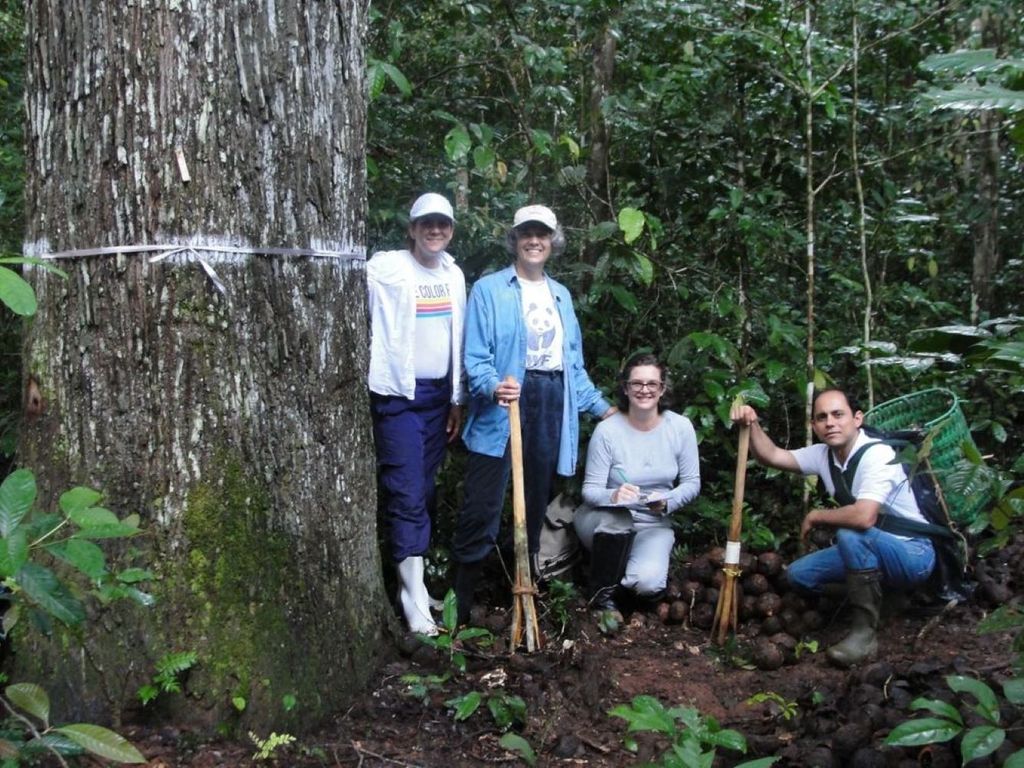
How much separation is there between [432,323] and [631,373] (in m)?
1.20

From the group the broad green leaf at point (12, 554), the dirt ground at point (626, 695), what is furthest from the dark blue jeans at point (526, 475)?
the broad green leaf at point (12, 554)

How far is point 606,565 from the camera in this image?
501 cm

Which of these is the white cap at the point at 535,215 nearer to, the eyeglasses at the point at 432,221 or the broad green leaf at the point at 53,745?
the eyeglasses at the point at 432,221

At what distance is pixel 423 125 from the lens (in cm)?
593

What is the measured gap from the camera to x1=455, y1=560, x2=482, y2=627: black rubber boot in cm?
467

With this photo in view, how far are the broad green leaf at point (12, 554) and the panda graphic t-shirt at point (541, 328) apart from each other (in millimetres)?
2899

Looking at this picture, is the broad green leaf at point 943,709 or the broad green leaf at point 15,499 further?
the broad green leaf at point 943,709

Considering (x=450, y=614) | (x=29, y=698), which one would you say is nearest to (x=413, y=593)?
(x=450, y=614)

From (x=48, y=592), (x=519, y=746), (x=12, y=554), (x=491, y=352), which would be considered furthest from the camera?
(x=491, y=352)

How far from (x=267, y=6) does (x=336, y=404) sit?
1330mm

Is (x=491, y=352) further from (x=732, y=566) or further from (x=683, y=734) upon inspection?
(x=683, y=734)

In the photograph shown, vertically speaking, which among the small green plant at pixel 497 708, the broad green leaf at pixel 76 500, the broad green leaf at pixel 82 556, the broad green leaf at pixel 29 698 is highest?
the broad green leaf at pixel 76 500

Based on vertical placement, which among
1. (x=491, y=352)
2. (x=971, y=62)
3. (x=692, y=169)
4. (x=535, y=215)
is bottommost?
(x=491, y=352)

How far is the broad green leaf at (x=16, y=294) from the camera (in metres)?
2.09
